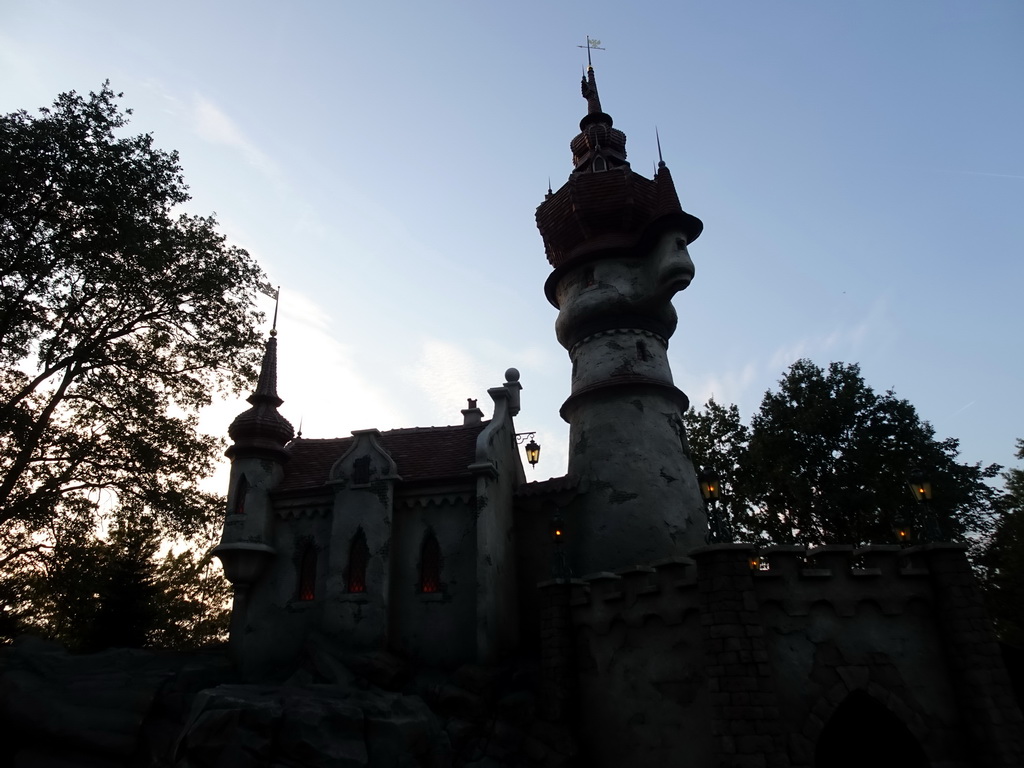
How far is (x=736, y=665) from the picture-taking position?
12.4 metres

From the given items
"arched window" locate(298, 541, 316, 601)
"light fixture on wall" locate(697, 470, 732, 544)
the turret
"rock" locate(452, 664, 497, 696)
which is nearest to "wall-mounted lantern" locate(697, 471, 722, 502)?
"light fixture on wall" locate(697, 470, 732, 544)

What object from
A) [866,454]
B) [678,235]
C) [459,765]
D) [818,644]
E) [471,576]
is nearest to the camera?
[818,644]

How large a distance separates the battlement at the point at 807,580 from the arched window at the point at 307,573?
10150mm

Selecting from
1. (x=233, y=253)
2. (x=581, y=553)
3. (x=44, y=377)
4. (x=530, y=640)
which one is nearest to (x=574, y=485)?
(x=581, y=553)

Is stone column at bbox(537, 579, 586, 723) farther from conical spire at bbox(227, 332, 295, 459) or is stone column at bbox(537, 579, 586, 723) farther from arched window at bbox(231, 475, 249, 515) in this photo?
conical spire at bbox(227, 332, 295, 459)

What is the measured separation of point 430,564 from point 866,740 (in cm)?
1146

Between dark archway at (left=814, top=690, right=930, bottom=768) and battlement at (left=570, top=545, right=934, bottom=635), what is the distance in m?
1.90

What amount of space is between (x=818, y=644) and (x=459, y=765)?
7898mm

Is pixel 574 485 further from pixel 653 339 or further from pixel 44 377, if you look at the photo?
pixel 44 377

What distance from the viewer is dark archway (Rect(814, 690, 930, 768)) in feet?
42.5

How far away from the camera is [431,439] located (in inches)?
858

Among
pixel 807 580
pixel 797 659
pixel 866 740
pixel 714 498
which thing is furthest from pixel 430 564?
pixel 866 740

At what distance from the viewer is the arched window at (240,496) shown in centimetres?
2002

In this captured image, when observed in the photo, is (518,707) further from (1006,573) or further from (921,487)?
(1006,573)
